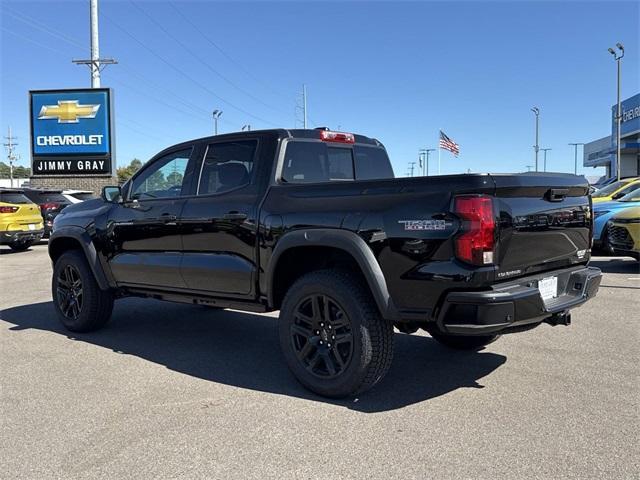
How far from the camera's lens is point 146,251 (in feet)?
18.1

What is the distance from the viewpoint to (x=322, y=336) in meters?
4.16

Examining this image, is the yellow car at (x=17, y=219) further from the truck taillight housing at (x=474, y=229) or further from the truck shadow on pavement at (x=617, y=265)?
the truck taillight housing at (x=474, y=229)

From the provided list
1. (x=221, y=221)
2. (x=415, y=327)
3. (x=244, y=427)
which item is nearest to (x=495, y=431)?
(x=415, y=327)

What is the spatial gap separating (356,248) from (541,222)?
50.5 inches

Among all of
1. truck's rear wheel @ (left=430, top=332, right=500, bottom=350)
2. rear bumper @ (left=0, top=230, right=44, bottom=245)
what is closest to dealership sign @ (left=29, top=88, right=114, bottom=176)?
rear bumper @ (left=0, top=230, right=44, bottom=245)

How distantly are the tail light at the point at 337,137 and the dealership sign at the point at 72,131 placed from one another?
24030 millimetres

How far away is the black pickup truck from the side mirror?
4 cm

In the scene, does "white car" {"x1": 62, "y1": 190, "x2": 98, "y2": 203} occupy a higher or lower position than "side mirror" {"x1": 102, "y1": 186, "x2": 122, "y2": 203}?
higher

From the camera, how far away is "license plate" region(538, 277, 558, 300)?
383 cm

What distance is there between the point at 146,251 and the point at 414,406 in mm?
2989

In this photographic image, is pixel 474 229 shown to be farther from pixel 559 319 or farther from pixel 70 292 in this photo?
pixel 70 292

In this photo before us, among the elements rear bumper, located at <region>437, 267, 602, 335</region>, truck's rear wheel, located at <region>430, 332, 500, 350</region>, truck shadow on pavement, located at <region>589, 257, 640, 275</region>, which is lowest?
truck's rear wheel, located at <region>430, 332, 500, 350</region>

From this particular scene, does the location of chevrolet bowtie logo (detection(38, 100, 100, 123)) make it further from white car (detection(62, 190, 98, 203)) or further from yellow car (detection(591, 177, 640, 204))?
yellow car (detection(591, 177, 640, 204))

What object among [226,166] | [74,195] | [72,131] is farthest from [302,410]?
[72,131]
